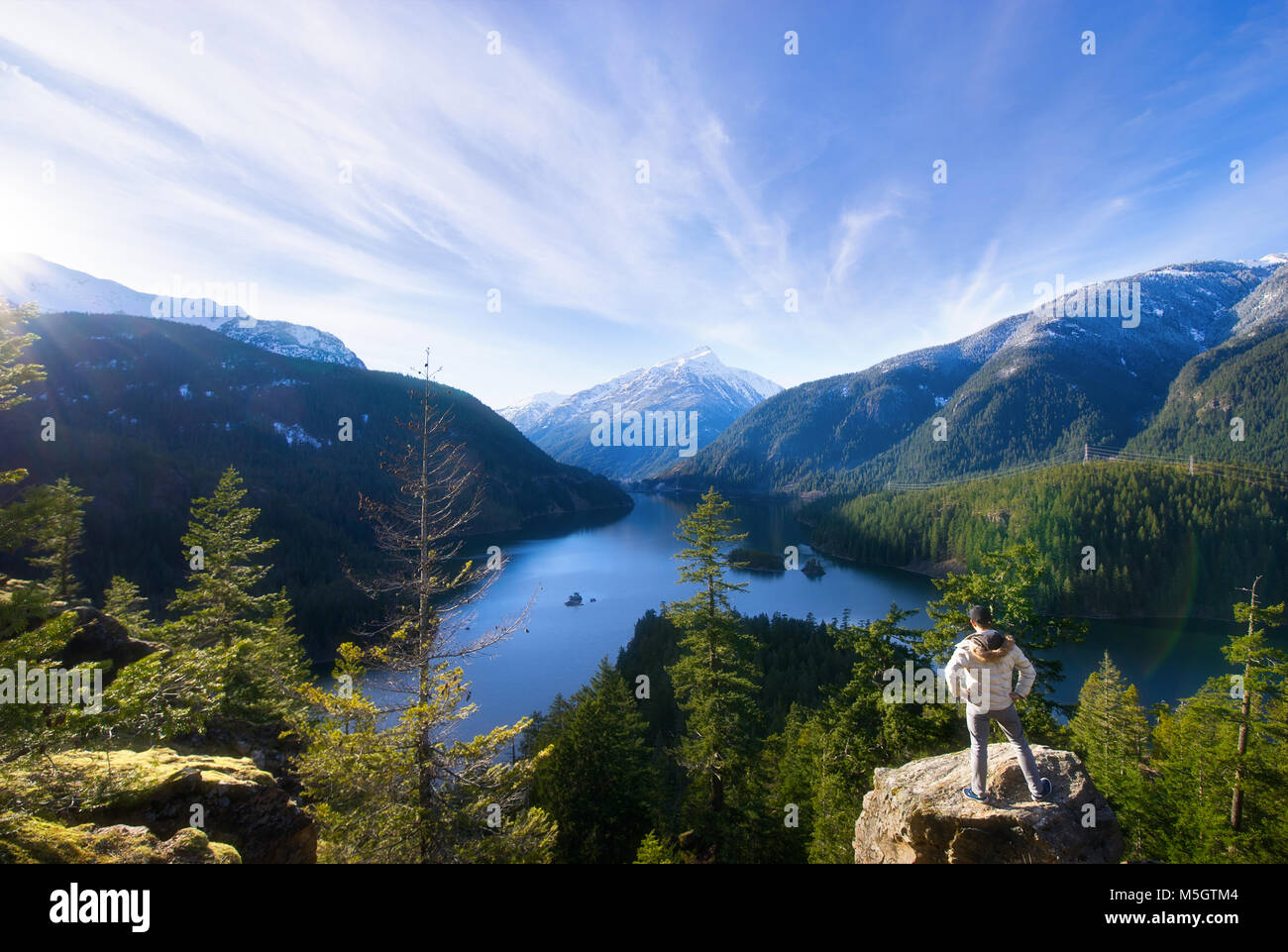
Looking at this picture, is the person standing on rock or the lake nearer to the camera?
the person standing on rock

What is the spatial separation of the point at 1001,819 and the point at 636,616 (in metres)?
70.5

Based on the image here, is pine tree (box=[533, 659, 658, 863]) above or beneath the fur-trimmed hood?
beneath

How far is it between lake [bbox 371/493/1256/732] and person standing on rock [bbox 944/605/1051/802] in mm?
16385

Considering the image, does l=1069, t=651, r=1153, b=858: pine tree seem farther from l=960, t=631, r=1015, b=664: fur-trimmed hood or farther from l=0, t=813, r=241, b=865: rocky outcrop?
l=0, t=813, r=241, b=865: rocky outcrop

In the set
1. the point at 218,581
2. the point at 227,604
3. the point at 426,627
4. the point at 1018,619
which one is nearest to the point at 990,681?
the point at 1018,619

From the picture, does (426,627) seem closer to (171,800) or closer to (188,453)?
(171,800)

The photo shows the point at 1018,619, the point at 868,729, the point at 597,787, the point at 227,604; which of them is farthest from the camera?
the point at 597,787

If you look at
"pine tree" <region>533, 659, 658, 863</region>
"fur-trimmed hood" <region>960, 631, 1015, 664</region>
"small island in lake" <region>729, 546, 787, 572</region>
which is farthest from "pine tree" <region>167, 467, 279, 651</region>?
"small island in lake" <region>729, 546, 787, 572</region>

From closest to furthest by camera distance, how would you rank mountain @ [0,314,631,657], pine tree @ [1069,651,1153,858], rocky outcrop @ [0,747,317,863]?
1. rocky outcrop @ [0,747,317,863]
2. pine tree @ [1069,651,1153,858]
3. mountain @ [0,314,631,657]

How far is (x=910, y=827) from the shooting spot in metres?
7.65

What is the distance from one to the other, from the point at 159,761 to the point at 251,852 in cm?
245

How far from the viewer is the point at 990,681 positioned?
6730 mm

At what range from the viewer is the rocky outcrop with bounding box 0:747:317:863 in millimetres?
6848
